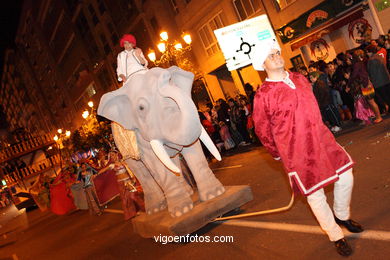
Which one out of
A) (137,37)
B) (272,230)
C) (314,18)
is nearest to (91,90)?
(137,37)

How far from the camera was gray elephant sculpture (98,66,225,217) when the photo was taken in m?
4.60

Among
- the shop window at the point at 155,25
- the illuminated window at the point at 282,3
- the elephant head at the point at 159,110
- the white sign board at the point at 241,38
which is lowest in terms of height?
the elephant head at the point at 159,110

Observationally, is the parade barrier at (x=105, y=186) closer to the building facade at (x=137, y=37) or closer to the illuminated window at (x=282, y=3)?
the building facade at (x=137, y=37)

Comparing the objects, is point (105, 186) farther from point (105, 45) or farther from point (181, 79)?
point (105, 45)

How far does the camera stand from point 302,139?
326 cm

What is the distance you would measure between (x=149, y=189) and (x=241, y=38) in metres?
5.37

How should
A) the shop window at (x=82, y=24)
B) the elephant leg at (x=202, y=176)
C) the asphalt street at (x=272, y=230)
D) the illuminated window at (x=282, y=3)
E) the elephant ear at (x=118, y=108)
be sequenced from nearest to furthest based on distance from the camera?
the asphalt street at (x=272, y=230), the elephant leg at (x=202, y=176), the elephant ear at (x=118, y=108), the illuminated window at (x=282, y=3), the shop window at (x=82, y=24)

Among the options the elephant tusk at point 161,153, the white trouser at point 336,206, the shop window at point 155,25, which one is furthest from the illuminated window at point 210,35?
the white trouser at point 336,206

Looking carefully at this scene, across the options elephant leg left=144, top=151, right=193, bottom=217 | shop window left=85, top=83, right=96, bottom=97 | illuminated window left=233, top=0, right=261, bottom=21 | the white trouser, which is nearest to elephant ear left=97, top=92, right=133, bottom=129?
elephant leg left=144, top=151, right=193, bottom=217

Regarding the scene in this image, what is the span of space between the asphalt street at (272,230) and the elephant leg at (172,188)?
0.48m

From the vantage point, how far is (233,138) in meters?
13.5

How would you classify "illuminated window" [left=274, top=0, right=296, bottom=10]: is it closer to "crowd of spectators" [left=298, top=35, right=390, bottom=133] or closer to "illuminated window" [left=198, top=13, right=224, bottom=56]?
"illuminated window" [left=198, top=13, right=224, bottom=56]

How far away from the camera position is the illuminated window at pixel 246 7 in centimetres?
1898

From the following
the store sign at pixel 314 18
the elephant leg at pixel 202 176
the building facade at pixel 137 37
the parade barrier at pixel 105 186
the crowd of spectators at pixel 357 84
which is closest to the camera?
the elephant leg at pixel 202 176
